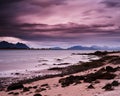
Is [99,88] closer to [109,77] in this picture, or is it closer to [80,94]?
[80,94]

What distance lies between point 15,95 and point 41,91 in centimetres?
188

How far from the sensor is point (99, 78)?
19.3 metres

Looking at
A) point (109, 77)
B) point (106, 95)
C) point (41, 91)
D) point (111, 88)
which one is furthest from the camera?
point (109, 77)

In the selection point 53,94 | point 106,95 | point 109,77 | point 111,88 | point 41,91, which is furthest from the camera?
point 109,77

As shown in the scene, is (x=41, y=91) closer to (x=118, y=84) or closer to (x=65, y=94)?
(x=65, y=94)

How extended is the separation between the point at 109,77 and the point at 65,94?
4845 millimetres

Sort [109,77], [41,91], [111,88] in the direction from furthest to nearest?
[109,77]
[41,91]
[111,88]

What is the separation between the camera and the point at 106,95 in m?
12.9

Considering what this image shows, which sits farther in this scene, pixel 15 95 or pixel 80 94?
pixel 15 95

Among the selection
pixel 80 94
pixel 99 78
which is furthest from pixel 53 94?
pixel 99 78

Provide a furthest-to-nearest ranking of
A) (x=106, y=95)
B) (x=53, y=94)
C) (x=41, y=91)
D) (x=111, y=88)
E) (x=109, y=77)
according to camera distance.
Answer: (x=109, y=77)
(x=41, y=91)
(x=53, y=94)
(x=111, y=88)
(x=106, y=95)

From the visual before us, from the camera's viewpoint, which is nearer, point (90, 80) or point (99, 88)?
point (99, 88)

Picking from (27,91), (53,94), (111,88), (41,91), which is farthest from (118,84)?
(27,91)

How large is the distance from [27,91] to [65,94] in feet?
13.4
